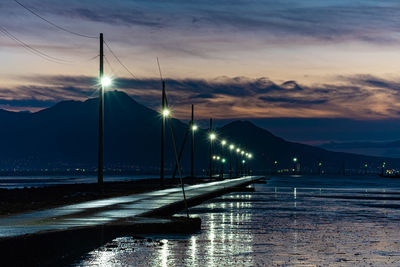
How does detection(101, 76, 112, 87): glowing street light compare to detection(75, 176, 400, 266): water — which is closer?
detection(75, 176, 400, 266): water

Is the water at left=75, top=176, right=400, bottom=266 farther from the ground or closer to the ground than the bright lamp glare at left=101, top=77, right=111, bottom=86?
closer to the ground

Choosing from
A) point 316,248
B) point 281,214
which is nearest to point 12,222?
point 316,248

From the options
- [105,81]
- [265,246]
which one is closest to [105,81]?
[105,81]

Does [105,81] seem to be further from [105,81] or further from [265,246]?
[265,246]

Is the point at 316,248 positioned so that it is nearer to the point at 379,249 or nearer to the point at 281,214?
the point at 379,249

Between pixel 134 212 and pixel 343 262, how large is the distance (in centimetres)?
1152

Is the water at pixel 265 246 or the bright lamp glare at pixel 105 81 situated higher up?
the bright lamp glare at pixel 105 81

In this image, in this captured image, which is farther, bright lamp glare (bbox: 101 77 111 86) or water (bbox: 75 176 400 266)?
bright lamp glare (bbox: 101 77 111 86)

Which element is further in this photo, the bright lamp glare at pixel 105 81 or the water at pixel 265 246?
the bright lamp glare at pixel 105 81

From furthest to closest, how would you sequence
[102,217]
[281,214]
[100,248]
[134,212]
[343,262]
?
[281,214], [134,212], [102,217], [100,248], [343,262]

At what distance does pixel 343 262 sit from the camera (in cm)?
1374

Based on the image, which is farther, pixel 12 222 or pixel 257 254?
pixel 12 222

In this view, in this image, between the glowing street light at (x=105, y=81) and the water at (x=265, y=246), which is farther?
the glowing street light at (x=105, y=81)

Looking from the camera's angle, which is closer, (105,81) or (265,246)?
(265,246)
